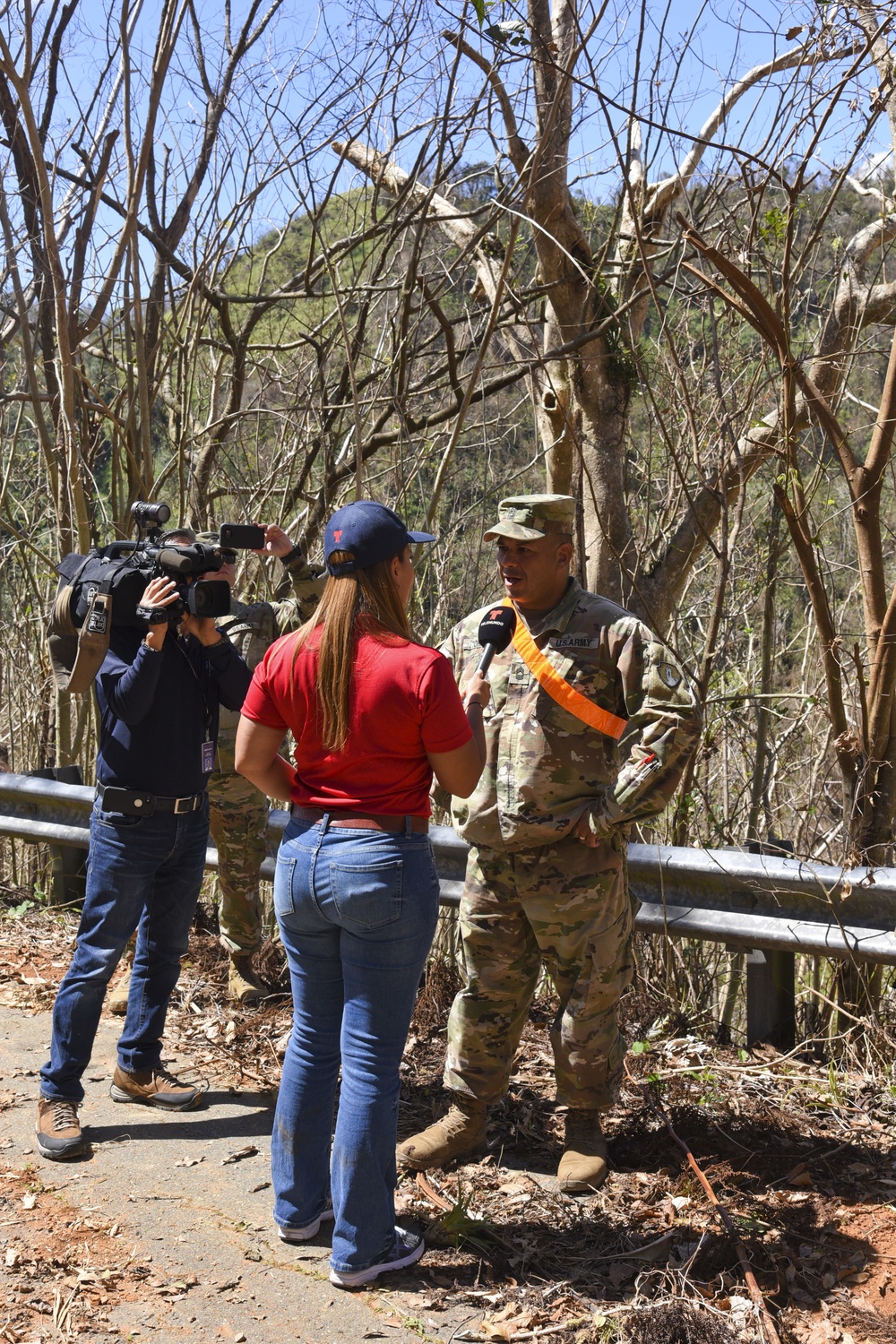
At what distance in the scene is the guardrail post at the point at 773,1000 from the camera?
13.7ft

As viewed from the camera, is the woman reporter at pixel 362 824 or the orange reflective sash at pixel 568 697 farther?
the orange reflective sash at pixel 568 697

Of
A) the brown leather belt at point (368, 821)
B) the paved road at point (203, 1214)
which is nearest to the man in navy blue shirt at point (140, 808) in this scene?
the paved road at point (203, 1214)

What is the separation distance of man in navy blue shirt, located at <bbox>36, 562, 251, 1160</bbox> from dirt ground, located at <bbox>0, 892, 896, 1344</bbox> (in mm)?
358

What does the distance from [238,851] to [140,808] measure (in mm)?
1401

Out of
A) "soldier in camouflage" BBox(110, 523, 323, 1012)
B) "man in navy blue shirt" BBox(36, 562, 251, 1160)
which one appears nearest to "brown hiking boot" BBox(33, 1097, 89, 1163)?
"man in navy blue shirt" BBox(36, 562, 251, 1160)

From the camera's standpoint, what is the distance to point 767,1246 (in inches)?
124

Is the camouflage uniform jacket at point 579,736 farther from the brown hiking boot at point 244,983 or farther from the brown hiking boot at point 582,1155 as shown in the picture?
the brown hiking boot at point 244,983

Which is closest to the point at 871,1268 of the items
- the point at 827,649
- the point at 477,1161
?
the point at 477,1161

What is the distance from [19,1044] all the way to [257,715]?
2518 millimetres

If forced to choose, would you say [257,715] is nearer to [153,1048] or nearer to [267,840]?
[153,1048]

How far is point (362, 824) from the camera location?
2.90 metres

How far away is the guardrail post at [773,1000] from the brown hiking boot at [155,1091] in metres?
2.08

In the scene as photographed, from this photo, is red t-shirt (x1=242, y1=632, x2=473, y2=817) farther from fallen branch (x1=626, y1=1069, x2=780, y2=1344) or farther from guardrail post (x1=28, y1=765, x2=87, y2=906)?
guardrail post (x1=28, y1=765, x2=87, y2=906)

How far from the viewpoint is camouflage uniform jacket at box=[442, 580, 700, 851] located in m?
3.37
